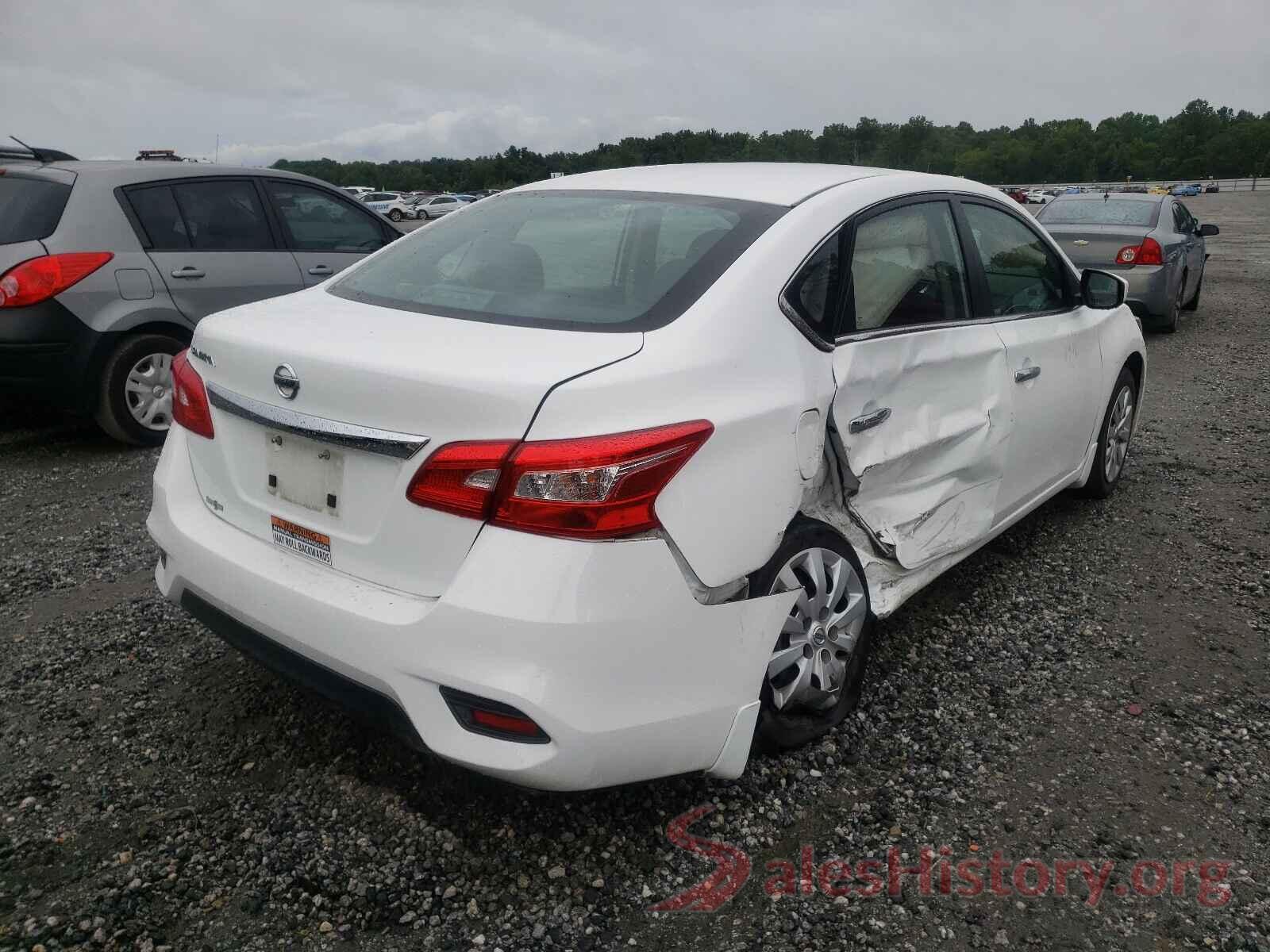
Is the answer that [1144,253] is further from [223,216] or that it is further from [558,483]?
[558,483]

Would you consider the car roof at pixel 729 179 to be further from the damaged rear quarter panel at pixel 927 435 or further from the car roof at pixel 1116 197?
the car roof at pixel 1116 197

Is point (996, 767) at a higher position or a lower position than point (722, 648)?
lower

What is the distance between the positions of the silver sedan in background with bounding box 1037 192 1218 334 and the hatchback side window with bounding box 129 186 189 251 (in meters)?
8.16

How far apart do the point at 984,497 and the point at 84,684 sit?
306cm

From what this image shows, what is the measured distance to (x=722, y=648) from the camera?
225cm

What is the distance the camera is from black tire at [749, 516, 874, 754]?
8.09 ft

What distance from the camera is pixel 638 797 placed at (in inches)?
105

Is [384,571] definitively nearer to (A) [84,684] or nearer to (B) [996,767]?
(A) [84,684]

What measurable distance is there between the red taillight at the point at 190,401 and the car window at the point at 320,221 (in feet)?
13.2

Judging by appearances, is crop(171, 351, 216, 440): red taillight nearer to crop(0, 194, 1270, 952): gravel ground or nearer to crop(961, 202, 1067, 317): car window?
crop(0, 194, 1270, 952): gravel ground

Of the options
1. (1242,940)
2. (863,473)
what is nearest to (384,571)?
(863,473)

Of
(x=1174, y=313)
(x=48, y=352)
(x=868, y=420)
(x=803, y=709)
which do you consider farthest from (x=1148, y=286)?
(x=48, y=352)

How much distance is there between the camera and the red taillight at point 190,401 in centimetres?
261

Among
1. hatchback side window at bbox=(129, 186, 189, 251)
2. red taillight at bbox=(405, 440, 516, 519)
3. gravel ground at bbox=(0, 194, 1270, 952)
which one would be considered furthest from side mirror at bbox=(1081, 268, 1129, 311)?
hatchback side window at bbox=(129, 186, 189, 251)
